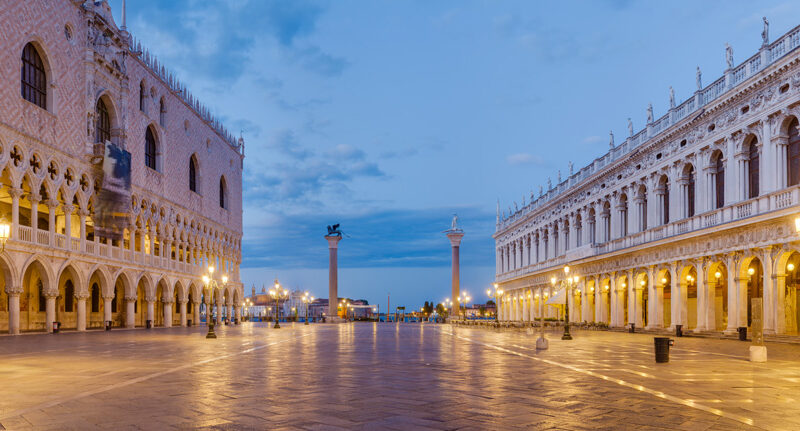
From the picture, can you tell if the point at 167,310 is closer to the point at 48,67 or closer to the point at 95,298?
the point at 95,298

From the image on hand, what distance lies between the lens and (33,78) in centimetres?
3800

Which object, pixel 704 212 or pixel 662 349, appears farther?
pixel 704 212

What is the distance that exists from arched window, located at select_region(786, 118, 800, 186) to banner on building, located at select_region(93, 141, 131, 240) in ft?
124

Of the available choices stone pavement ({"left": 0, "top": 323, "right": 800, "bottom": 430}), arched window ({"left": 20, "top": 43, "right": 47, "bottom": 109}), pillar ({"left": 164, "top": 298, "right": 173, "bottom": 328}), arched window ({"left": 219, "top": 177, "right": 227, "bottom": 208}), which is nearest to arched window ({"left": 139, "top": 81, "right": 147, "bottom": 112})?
arched window ({"left": 20, "top": 43, "right": 47, "bottom": 109})

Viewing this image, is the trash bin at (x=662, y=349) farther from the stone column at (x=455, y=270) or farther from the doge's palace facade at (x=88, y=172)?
the stone column at (x=455, y=270)

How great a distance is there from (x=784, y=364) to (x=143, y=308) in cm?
5139

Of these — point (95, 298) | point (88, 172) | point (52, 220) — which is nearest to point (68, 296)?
point (95, 298)

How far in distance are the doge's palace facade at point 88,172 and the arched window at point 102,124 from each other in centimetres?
8

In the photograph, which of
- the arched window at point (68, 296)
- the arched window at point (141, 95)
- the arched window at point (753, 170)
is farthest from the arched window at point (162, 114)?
the arched window at point (753, 170)

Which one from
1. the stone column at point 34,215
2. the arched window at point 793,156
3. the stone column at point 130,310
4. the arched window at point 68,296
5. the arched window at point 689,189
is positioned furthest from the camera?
the stone column at point 130,310

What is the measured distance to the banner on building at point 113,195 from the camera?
44250mm

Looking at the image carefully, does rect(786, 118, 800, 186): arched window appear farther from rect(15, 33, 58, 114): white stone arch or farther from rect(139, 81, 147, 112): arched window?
rect(139, 81, 147, 112): arched window

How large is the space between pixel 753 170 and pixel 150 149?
1706 inches

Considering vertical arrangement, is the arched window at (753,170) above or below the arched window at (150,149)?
below
